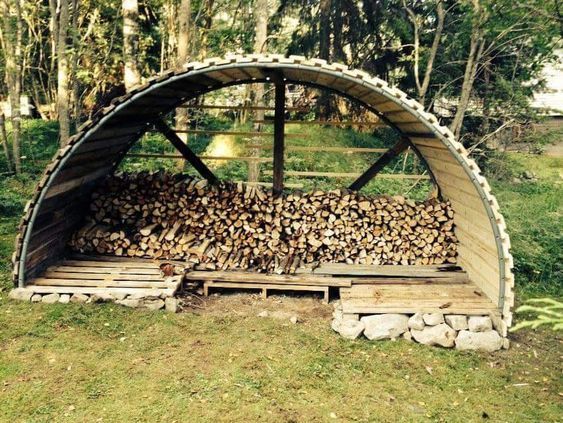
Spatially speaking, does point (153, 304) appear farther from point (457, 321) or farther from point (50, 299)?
point (457, 321)

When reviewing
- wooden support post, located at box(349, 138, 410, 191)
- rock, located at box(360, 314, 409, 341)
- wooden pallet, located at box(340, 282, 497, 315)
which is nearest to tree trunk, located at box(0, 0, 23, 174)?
wooden support post, located at box(349, 138, 410, 191)

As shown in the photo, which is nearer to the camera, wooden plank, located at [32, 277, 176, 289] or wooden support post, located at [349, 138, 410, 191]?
wooden plank, located at [32, 277, 176, 289]

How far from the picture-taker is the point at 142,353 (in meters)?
5.52

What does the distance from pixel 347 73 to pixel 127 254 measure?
15.5ft

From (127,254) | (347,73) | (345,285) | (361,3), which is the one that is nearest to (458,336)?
(345,285)

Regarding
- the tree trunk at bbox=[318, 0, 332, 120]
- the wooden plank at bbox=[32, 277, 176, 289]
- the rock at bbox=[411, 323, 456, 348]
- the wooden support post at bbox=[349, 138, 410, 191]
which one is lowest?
the rock at bbox=[411, 323, 456, 348]

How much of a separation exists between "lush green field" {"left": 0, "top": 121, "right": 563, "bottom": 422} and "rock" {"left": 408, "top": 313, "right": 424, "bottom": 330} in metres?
0.29

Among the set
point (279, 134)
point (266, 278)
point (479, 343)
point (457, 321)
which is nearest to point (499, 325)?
point (479, 343)

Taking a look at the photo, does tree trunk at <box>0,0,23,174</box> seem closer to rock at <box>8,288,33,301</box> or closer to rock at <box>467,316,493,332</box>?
rock at <box>8,288,33,301</box>

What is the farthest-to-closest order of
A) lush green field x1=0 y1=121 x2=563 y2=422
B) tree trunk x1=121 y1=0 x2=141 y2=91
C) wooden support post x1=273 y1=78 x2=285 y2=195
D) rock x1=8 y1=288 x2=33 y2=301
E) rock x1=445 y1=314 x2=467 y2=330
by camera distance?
tree trunk x1=121 y1=0 x2=141 y2=91 → wooden support post x1=273 y1=78 x2=285 y2=195 → rock x1=8 y1=288 x2=33 y2=301 → rock x1=445 y1=314 x2=467 y2=330 → lush green field x1=0 y1=121 x2=563 y2=422

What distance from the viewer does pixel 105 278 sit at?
703 centimetres

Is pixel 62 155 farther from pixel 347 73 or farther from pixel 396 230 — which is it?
pixel 396 230

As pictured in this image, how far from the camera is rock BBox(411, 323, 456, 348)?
237 inches

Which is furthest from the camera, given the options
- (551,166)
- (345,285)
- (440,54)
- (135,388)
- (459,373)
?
(551,166)
